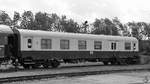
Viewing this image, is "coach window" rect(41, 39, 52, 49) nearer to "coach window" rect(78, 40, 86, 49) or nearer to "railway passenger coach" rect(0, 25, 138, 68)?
"railway passenger coach" rect(0, 25, 138, 68)

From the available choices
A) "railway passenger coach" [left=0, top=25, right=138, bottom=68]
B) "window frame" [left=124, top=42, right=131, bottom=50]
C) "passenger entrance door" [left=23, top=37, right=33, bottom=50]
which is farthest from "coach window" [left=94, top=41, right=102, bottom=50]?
"passenger entrance door" [left=23, top=37, right=33, bottom=50]

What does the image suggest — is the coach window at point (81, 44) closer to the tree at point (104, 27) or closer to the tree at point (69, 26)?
the tree at point (69, 26)

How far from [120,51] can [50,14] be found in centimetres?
3430

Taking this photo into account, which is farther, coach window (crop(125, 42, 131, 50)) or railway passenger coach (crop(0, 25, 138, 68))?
coach window (crop(125, 42, 131, 50))

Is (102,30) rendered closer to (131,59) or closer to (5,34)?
(131,59)

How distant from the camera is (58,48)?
2303 centimetres

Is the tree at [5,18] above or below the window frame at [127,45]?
above

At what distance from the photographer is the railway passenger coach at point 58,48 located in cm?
2078

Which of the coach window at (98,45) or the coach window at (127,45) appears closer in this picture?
the coach window at (98,45)

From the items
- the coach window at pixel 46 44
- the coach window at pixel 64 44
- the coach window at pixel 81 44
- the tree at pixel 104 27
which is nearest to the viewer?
the coach window at pixel 46 44

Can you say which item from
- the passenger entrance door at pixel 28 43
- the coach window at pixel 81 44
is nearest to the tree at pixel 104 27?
the coach window at pixel 81 44

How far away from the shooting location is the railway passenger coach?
68.2ft

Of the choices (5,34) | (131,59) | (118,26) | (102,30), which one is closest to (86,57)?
(131,59)

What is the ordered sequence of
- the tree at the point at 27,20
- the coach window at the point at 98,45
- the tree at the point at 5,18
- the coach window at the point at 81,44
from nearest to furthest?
the coach window at the point at 81,44 → the coach window at the point at 98,45 → the tree at the point at 5,18 → the tree at the point at 27,20
